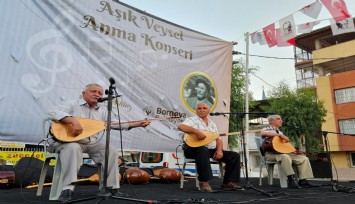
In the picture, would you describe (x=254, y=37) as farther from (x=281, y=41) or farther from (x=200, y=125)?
(x=200, y=125)

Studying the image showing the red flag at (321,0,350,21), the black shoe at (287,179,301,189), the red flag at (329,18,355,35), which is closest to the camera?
the black shoe at (287,179,301,189)

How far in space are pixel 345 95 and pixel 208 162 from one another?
47.7 feet

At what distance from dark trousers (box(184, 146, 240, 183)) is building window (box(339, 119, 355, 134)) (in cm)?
1371

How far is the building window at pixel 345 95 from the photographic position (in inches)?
580

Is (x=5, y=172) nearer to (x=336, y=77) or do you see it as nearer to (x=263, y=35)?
(x=263, y=35)

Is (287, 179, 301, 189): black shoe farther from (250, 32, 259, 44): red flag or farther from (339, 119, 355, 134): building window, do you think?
(339, 119, 355, 134): building window

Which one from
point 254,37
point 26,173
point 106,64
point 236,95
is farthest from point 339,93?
point 26,173

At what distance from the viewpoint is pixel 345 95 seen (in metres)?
15.0

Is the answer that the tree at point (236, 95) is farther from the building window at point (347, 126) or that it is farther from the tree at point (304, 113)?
the building window at point (347, 126)

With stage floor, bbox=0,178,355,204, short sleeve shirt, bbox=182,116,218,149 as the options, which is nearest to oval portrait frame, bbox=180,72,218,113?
short sleeve shirt, bbox=182,116,218,149

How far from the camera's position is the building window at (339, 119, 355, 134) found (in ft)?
47.8

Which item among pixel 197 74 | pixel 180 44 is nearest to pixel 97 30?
pixel 180 44

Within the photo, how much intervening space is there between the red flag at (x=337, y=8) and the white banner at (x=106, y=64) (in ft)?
7.47

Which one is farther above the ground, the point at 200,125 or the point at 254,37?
the point at 254,37
